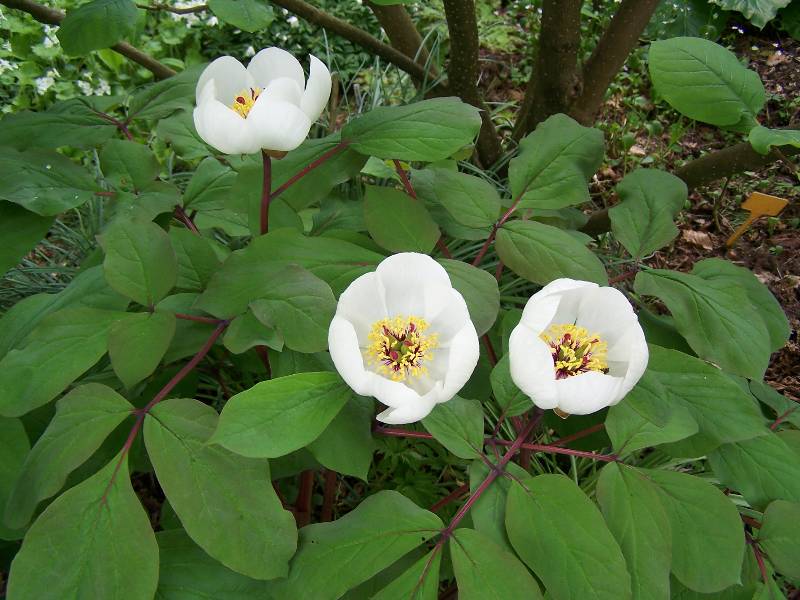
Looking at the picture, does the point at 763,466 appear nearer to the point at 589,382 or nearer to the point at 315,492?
the point at 589,382

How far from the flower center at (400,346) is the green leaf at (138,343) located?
24 cm

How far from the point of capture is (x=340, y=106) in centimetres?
254

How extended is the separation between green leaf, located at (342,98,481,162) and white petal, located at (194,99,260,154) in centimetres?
17

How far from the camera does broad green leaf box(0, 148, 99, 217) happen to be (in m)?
0.90

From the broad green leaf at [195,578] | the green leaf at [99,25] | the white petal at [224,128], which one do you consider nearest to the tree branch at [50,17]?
the green leaf at [99,25]

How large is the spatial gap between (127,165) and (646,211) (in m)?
0.80

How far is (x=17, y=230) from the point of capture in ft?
3.05

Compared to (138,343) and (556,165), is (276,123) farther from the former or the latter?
(556,165)

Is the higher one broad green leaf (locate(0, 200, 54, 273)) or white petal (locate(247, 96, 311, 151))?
white petal (locate(247, 96, 311, 151))

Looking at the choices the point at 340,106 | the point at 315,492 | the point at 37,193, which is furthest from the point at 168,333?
the point at 340,106

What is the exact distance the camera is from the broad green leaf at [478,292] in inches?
31.1

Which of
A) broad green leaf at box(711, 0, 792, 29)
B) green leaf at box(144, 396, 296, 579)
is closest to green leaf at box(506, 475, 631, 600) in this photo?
green leaf at box(144, 396, 296, 579)

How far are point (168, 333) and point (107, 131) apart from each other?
449 millimetres

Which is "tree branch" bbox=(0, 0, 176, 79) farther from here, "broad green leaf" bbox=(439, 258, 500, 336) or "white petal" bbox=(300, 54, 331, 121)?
"broad green leaf" bbox=(439, 258, 500, 336)
